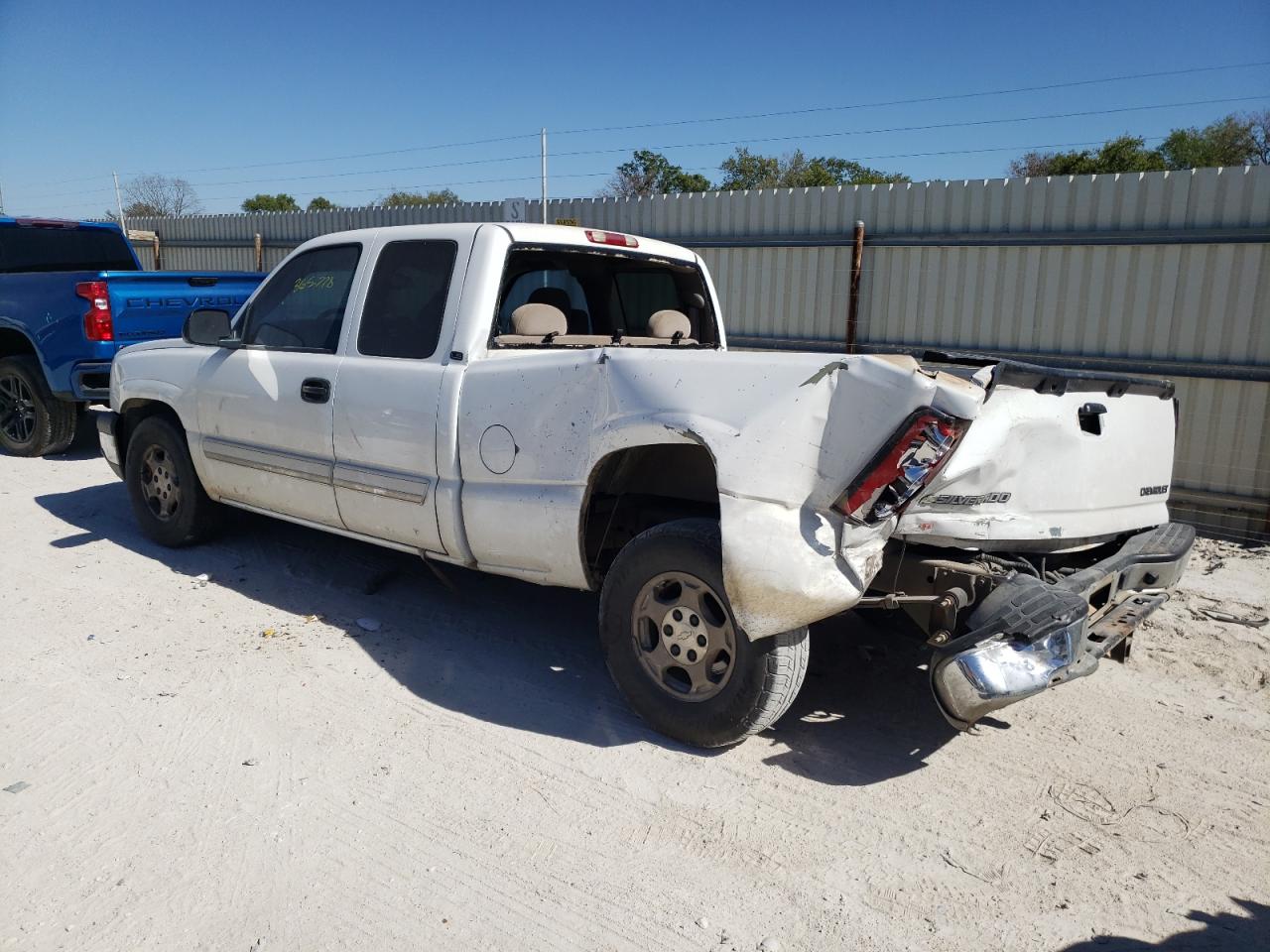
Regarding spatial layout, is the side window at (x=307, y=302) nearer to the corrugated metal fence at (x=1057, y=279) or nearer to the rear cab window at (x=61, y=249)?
the corrugated metal fence at (x=1057, y=279)

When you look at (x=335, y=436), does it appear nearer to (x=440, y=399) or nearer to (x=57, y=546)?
(x=440, y=399)

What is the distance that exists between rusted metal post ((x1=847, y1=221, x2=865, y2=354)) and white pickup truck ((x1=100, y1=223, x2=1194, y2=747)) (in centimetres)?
392

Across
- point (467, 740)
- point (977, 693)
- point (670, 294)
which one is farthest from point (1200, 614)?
point (467, 740)

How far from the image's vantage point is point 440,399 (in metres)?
4.29

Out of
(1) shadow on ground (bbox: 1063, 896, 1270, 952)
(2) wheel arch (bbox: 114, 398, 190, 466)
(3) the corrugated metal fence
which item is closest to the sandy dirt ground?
(1) shadow on ground (bbox: 1063, 896, 1270, 952)

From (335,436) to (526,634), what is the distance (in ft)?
4.54

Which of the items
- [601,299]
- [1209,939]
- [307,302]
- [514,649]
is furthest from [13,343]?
[1209,939]

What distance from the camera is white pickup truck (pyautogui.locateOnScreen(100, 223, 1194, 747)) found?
10.5 feet

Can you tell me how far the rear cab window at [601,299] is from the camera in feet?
15.0

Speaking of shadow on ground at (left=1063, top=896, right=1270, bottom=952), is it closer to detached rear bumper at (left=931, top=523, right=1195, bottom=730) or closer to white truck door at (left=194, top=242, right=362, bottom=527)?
detached rear bumper at (left=931, top=523, right=1195, bottom=730)

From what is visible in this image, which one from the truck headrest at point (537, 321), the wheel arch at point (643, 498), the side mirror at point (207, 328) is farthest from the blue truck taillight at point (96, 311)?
the wheel arch at point (643, 498)

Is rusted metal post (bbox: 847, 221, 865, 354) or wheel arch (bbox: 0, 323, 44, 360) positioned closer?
rusted metal post (bbox: 847, 221, 865, 354)

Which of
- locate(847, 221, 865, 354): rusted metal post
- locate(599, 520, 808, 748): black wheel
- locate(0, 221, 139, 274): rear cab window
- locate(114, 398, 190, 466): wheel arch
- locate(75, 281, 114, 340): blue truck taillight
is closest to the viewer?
locate(599, 520, 808, 748): black wheel

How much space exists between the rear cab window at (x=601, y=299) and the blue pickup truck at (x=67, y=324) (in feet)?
14.6
